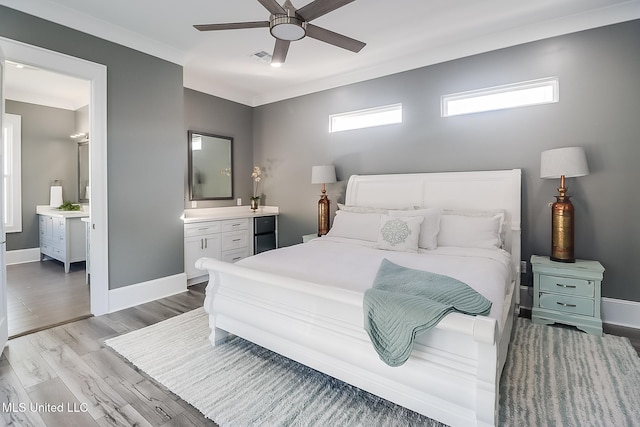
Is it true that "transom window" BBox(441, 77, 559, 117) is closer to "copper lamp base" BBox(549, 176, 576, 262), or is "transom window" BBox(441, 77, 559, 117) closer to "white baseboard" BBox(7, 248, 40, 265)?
"copper lamp base" BBox(549, 176, 576, 262)

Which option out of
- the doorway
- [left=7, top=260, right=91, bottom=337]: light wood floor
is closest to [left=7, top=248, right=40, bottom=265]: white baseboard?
the doorway

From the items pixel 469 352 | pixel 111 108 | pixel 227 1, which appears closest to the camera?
pixel 469 352

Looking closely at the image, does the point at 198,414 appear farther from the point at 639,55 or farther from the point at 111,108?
the point at 639,55

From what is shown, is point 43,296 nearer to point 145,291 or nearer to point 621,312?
point 145,291

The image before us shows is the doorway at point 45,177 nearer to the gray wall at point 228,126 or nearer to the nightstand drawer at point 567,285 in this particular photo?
the gray wall at point 228,126

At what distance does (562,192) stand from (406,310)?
2.39 meters

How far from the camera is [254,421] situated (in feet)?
5.60

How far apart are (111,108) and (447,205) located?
3.73m

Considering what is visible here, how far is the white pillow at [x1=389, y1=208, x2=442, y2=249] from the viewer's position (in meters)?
2.97

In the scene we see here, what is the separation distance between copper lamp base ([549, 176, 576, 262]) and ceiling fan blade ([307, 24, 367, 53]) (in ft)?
7.36

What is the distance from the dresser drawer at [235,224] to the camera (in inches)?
178

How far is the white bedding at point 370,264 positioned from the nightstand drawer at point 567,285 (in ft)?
1.68

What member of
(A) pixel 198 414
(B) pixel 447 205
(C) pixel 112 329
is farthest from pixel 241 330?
(B) pixel 447 205

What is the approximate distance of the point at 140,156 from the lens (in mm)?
3459
